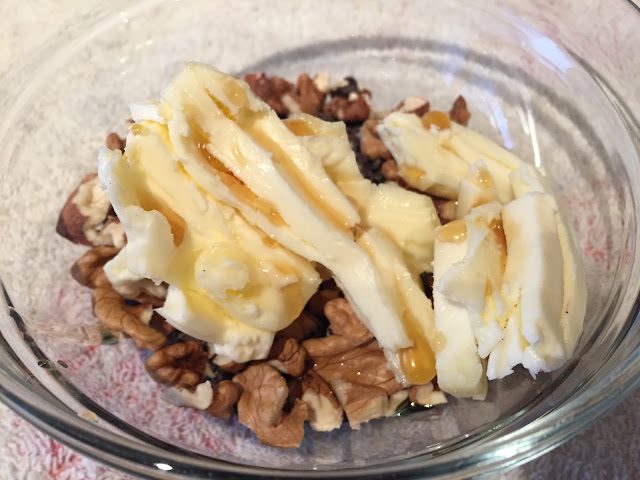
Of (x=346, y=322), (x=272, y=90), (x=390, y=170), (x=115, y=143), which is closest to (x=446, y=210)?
(x=390, y=170)

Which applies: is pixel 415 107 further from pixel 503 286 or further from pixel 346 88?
pixel 503 286

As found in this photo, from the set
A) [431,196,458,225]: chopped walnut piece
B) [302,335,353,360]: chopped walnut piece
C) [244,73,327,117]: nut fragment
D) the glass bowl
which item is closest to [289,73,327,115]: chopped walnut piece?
[244,73,327,117]: nut fragment

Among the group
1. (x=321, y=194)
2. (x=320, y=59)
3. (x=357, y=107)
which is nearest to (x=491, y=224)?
(x=321, y=194)

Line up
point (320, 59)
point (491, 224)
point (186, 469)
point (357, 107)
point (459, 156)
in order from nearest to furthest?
point (186, 469) < point (491, 224) < point (459, 156) < point (357, 107) < point (320, 59)

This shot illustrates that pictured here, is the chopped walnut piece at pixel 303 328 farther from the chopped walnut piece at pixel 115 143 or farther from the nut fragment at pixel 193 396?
the chopped walnut piece at pixel 115 143

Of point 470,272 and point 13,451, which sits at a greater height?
point 470,272

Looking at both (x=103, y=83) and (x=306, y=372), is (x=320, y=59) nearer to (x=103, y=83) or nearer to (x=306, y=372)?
(x=103, y=83)

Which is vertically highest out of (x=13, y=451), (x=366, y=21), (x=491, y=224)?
(x=366, y=21)

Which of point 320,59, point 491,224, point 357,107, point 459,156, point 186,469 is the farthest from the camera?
point 320,59
